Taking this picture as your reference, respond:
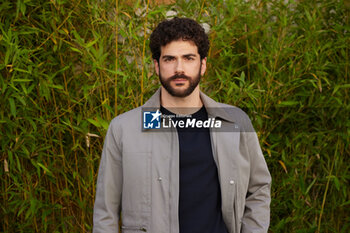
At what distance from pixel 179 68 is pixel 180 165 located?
352mm

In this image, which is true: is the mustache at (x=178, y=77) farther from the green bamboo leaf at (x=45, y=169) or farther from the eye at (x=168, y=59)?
the green bamboo leaf at (x=45, y=169)

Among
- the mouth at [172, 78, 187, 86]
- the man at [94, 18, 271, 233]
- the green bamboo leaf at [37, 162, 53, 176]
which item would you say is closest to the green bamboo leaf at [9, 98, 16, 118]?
the green bamboo leaf at [37, 162, 53, 176]

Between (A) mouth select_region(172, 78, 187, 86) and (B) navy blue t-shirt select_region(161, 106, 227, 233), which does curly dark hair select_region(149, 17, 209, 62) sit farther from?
(B) navy blue t-shirt select_region(161, 106, 227, 233)

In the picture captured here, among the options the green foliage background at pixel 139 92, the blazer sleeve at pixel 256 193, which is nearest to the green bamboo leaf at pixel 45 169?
the green foliage background at pixel 139 92

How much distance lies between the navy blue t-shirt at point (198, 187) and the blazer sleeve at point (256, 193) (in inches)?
5.3

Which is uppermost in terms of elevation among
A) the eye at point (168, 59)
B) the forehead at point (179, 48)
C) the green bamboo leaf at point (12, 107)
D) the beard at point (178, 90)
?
the forehead at point (179, 48)

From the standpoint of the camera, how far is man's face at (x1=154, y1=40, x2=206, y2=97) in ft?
5.12

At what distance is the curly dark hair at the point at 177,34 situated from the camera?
159 cm

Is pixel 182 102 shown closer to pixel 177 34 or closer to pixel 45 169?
pixel 177 34

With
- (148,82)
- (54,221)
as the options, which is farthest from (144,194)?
(54,221)

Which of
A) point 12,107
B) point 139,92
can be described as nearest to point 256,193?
point 139,92

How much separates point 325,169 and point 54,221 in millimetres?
1744

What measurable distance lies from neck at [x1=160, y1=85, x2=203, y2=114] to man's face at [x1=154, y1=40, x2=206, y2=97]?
4cm

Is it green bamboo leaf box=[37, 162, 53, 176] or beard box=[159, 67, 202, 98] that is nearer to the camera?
beard box=[159, 67, 202, 98]
